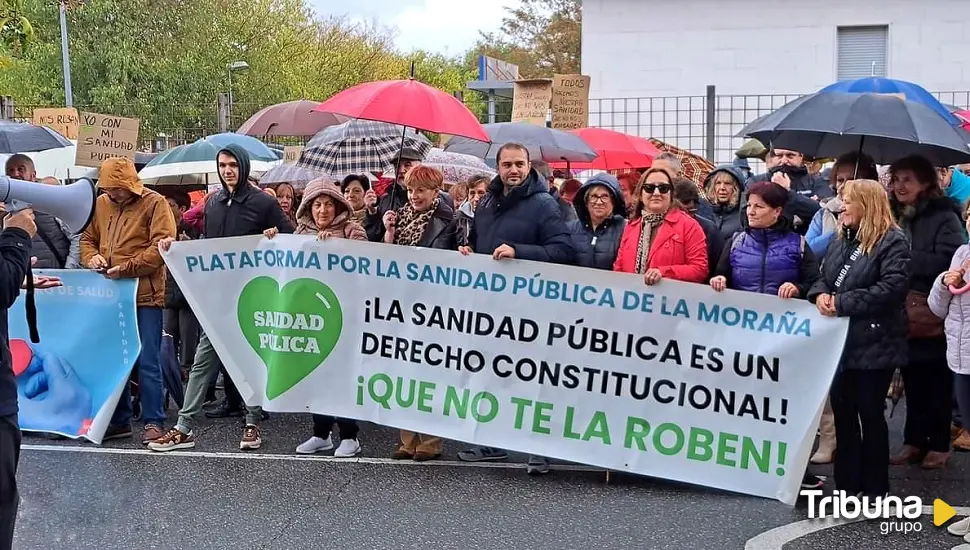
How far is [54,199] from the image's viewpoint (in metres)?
4.00

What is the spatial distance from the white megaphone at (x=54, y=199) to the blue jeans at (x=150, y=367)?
267 centimetres

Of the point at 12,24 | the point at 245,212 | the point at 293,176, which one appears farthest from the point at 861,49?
the point at 245,212

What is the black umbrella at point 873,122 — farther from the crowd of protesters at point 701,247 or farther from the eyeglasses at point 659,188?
the eyeglasses at point 659,188

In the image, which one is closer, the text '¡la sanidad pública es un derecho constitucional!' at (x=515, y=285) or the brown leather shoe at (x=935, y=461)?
the text '¡la sanidad pública es un derecho constitucional!' at (x=515, y=285)

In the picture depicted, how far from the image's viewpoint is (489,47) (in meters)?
47.4

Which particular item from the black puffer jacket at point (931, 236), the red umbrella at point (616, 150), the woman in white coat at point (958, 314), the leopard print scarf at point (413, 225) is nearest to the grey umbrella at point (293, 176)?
the red umbrella at point (616, 150)

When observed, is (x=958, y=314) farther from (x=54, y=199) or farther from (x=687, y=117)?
(x=687, y=117)

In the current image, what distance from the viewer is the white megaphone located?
379 cm

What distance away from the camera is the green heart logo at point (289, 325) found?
641 centimetres

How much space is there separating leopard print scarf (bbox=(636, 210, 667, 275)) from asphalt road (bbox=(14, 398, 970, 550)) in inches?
47.2

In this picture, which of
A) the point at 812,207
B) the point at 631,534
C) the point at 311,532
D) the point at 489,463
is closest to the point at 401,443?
the point at 489,463

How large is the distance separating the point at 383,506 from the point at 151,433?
201 centimetres

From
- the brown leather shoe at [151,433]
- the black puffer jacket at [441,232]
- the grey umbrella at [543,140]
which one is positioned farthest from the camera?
the grey umbrella at [543,140]

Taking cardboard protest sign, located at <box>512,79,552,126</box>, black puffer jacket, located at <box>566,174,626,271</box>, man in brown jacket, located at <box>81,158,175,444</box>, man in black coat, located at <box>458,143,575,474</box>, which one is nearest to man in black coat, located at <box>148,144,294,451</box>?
man in brown jacket, located at <box>81,158,175,444</box>
